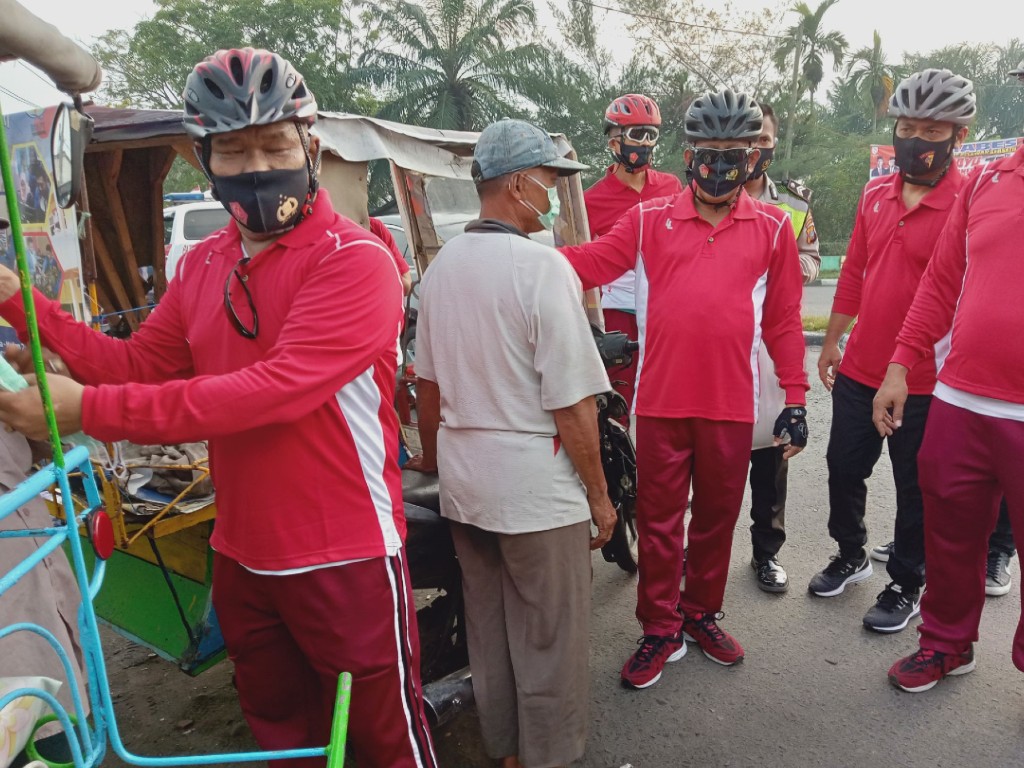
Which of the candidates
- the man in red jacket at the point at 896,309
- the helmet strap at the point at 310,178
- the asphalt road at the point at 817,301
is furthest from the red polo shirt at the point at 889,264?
the asphalt road at the point at 817,301

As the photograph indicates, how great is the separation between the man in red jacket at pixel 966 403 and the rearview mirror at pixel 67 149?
9.20 ft

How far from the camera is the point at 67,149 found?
2082 millimetres

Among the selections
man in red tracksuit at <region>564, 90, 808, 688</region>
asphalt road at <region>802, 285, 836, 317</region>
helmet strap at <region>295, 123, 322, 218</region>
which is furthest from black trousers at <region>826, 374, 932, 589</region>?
asphalt road at <region>802, 285, 836, 317</region>

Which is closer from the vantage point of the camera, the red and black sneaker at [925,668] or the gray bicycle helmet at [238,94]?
the gray bicycle helmet at [238,94]

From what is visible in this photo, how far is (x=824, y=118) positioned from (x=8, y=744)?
3742 cm

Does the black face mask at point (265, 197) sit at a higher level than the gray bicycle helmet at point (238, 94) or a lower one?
lower

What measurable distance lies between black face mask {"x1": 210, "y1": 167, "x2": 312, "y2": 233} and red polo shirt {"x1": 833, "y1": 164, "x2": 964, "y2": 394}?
261 cm

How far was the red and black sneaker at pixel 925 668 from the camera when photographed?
298 centimetres

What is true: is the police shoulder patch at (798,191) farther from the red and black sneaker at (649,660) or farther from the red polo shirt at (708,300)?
the red and black sneaker at (649,660)

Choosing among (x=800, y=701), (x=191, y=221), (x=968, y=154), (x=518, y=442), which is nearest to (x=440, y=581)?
(x=518, y=442)

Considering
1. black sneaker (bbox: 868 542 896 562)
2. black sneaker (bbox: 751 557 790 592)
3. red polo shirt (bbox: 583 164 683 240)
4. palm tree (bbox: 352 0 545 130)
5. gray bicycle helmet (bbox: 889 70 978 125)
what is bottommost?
black sneaker (bbox: 868 542 896 562)

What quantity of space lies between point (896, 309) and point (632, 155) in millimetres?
1828

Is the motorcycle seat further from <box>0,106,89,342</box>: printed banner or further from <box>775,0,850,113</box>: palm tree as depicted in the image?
<box>775,0,850,113</box>: palm tree

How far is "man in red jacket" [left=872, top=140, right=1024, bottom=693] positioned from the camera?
2594mm
